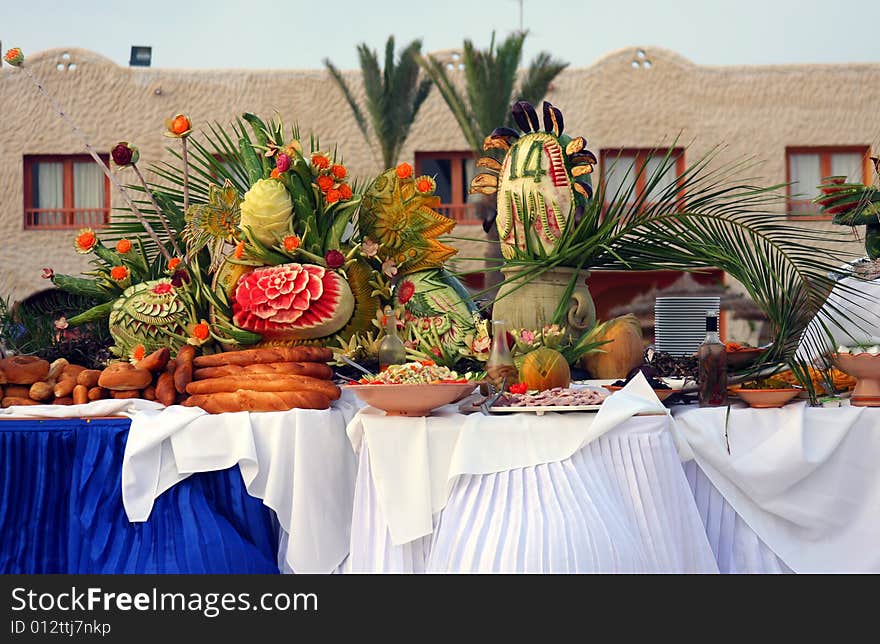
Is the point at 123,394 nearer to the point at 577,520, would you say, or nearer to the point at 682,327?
the point at 577,520

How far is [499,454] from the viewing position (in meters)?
3.42

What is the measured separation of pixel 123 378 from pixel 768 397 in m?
2.28

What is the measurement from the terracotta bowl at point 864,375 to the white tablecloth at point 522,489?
72 centimetres

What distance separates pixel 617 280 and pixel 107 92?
8.55 meters

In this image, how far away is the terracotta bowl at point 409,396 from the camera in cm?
350

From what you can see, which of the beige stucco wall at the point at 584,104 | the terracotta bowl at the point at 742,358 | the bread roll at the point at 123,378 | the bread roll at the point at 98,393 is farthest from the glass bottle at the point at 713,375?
the beige stucco wall at the point at 584,104

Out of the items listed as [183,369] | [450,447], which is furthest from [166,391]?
[450,447]

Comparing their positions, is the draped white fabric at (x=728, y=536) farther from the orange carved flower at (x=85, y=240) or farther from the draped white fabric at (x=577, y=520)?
the orange carved flower at (x=85, y=240)

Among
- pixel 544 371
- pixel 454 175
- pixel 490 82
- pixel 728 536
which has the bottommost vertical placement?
pixel 728 536

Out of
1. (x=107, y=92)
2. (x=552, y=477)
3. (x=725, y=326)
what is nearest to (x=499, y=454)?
(x=552, y=477)

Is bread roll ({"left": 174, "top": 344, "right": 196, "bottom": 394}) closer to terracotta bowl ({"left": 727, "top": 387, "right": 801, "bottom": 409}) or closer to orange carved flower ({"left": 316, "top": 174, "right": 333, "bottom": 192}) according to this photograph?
orange carved flower ({"left": 316, "top": 174, "right": 333, "bottom": 192})

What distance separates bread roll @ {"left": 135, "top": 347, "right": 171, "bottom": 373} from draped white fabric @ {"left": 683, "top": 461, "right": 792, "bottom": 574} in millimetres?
1969

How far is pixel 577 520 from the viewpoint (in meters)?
3.23

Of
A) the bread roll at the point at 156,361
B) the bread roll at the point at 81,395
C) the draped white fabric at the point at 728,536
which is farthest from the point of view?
the bread roll at the point at 156,361
